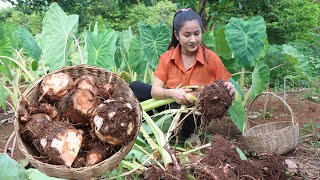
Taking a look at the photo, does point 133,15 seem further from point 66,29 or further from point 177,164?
point 177,164

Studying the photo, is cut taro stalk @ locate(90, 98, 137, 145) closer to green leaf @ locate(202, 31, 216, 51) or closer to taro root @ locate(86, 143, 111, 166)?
taro root @ locate(86, 143, 111, 166)

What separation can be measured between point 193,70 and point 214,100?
0.43 meters

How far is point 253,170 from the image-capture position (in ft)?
6.05

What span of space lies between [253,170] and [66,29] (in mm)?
1434

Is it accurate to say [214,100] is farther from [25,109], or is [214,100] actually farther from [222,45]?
[222,45]

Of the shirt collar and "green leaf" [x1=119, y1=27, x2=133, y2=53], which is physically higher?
the shirt collar

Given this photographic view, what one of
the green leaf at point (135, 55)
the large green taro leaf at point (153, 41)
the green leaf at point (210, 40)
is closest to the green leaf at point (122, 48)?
the green leaf at point (135, 55)

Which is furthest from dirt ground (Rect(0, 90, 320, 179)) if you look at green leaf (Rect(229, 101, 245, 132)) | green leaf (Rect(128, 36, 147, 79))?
green leaf (Rect(128, 36, 147, 79))

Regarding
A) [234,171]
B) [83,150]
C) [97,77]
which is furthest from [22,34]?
[234,171]

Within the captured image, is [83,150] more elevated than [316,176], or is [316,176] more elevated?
[83,150]

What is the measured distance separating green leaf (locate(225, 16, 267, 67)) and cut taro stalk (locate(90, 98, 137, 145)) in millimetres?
1350

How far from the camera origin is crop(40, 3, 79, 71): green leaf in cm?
248

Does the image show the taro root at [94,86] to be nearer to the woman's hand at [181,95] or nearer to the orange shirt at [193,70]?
the woman's hand at [181,95]

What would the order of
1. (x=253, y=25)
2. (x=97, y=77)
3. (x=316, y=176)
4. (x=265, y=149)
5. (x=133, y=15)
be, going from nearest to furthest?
1. (x=97, y=77)
2. (x=316, y=176)
3. (x=265, y=149)
4. (x=253, y=25)
5. (x=133, y=15)
